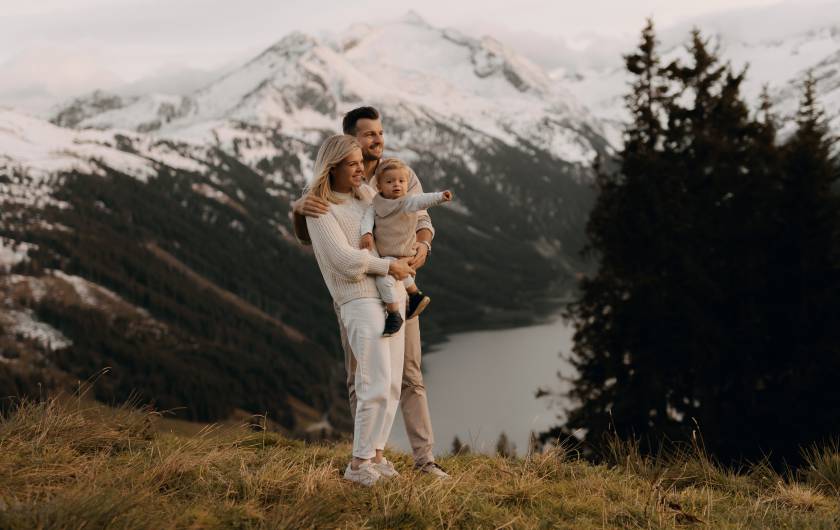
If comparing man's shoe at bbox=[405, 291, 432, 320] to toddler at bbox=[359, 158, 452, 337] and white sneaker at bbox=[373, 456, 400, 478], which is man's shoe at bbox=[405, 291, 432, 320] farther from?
white sneaker at bbox=[373, 456, 400, 478]

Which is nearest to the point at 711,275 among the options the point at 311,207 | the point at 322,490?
the point at 311,207

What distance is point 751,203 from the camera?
17734 millimetres

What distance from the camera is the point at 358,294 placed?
5.06 m

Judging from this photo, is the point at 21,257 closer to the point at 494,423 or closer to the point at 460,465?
→ the point at 494,423

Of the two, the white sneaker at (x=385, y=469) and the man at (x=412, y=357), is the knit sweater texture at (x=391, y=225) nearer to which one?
the man at (x=412, y=357)

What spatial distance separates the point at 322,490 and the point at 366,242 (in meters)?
1.78

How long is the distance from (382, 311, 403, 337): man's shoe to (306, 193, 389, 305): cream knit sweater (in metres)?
0.19

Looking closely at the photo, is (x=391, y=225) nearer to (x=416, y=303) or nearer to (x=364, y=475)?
(x=416, y=303)

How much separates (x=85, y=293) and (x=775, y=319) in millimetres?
160042

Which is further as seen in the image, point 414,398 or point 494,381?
point 494,381

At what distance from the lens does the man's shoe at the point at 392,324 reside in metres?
5.06

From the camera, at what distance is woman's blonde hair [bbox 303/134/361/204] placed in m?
5.10

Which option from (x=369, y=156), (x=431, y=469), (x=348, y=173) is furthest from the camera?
(x=369, y=156)

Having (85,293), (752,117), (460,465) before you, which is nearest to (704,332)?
(752,117)
